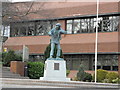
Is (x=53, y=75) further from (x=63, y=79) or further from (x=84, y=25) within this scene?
(x=84, y=25)

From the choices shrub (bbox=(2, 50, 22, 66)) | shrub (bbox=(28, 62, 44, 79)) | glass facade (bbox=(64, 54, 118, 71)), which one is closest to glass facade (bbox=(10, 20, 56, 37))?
glass facade (bbox=(64, 54, 118, 71))

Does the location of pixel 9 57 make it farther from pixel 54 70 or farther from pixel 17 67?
pixel 54 70

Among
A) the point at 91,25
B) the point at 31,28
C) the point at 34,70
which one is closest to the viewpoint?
the point at 34,70

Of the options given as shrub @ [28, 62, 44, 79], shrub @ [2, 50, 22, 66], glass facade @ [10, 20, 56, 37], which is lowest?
shrub @ [28, 62, 44, 79]

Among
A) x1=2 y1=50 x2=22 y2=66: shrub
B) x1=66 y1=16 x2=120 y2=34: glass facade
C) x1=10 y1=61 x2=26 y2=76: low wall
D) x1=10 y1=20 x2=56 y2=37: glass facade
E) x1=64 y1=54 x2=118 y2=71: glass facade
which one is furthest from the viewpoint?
x1=10 y1=20 x2=56 y2=37: glass facade

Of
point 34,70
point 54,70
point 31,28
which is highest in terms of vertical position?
point 31,28

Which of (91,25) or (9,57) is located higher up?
(91,25)

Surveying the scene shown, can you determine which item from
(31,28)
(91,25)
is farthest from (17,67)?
(31,28)

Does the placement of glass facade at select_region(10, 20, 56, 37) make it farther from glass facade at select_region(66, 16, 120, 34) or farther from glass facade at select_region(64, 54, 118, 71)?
glass facade at select_region(64, 54, 118, 71)

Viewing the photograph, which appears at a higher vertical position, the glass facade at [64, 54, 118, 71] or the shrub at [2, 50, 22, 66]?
the shrub at [2, 50, 22, 66]

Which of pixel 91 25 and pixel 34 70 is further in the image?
pixel 91 25

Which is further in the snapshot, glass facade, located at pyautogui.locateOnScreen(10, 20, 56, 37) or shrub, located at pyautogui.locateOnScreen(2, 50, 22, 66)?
glass facade, located at pyautogui.locateOnScreen(10, 20, 56, 37)

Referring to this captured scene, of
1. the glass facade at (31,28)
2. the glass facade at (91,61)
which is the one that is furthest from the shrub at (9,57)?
the glass facade at (31,28)

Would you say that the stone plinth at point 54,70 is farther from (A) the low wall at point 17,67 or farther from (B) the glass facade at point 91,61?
(B) the glass facade at point 91,61
